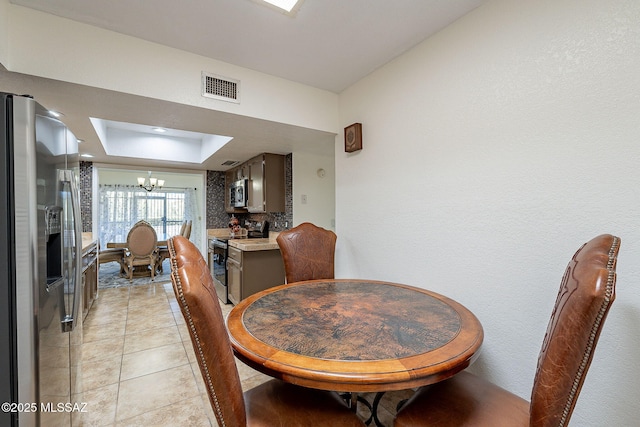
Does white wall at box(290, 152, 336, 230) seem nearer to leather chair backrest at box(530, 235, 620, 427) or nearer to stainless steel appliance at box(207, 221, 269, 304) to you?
stainless steel appliance at box(207, 221, 269, 304)

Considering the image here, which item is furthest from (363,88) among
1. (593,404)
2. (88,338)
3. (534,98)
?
(88,338)

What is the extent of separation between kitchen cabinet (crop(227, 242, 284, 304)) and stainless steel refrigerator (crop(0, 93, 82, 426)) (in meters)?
1.97

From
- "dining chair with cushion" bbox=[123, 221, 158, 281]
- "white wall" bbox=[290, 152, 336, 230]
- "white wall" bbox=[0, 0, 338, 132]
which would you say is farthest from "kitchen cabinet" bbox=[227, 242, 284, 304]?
"dining chair with cushion" bbox=[123, 221, 158, 281]

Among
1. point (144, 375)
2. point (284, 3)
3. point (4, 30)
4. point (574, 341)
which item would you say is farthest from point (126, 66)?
point (574, 341)

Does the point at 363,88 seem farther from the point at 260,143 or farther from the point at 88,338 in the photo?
the point at 88,338

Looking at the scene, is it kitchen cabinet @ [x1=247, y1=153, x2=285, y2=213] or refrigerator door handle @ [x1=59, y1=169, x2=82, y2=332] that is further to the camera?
kitchen cabinet @ [x1=247, y1=153, x2=285, y2=213]

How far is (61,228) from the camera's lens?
123 cm

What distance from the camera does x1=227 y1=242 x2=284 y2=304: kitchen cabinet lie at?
124 inches

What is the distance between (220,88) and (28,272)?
1.63 meters

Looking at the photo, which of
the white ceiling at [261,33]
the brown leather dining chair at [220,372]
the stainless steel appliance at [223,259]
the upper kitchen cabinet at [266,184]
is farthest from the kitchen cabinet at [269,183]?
the brown leather dining chair at [220,372]

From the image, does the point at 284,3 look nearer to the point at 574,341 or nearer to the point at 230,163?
the point at 574,341

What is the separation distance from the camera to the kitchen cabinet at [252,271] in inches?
124

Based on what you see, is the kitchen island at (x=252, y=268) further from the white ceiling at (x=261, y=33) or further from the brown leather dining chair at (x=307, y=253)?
the white ceiling at (x=261, y=33)

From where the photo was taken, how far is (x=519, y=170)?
135cm
